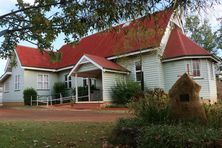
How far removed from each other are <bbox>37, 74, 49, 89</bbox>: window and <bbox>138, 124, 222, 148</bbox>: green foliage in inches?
1137

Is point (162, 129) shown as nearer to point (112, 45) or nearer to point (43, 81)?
point (112, 45)

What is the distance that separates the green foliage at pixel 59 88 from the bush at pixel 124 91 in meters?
9.41

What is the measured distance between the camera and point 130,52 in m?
27.6

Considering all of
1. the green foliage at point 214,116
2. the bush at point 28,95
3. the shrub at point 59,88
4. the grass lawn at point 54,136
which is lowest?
the grass lawn at point 54,136

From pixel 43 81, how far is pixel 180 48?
15.8 m

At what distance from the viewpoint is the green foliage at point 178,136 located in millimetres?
6688

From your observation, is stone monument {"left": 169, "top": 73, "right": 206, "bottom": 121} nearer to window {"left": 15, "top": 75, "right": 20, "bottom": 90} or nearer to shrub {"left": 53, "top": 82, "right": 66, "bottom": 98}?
shrub {"left": 53, "top": 82, "right": 66, "bottom": 98}

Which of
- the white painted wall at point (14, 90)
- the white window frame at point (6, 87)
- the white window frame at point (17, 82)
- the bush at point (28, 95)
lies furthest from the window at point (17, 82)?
the bush at point (28, 95)

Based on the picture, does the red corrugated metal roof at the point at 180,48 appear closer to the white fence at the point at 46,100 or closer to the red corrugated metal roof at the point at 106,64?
the red corrugated metal roof at the point at 106,64

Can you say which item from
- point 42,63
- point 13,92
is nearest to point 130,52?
point 42,63

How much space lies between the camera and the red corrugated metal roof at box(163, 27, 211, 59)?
1050 inches

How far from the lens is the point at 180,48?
89.4ft

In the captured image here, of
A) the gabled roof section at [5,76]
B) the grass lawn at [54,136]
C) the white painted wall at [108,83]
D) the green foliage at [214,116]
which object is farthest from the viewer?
the gabled roof section at [5,76]

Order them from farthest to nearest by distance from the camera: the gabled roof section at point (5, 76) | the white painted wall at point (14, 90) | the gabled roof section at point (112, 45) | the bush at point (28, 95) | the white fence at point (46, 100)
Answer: the gabled roof section at point (5, 76) < the white painted wall at point (14, 90) < the bush at point (28, 95) < the white fence at point (46, 100) < the gabled roof section at point (112, 45)
